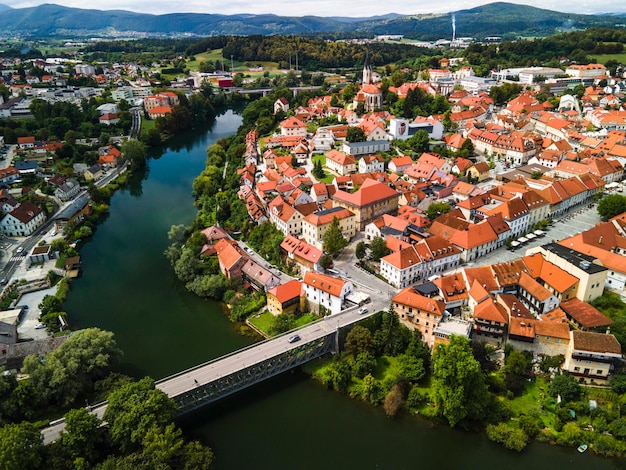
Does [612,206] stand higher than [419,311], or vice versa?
[612,206]

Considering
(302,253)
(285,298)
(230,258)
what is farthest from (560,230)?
(230,258)

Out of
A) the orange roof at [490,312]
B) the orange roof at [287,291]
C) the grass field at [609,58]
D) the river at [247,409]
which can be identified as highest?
the grass field at [609,58]

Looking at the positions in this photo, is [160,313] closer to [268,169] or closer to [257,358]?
[257,358]

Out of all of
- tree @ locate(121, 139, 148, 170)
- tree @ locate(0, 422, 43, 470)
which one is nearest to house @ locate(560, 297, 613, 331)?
tree @ locate(0, 422, 43, 470)

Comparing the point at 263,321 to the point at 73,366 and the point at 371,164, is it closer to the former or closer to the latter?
the point at 73,366

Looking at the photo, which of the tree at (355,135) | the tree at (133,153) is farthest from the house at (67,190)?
the tree at (355,135)

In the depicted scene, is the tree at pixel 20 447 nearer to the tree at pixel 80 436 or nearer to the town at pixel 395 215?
the tree at pixel 80 436

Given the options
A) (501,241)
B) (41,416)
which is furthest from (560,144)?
(41,416)
